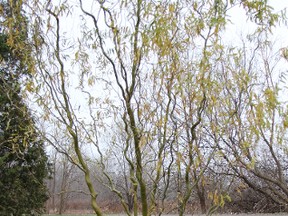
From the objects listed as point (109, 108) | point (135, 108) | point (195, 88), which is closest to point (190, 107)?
point (195, 88)

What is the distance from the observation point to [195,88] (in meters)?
1.97

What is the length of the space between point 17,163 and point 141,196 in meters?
9.69

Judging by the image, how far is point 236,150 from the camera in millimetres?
2213

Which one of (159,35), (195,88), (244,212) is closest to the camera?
(159,35)

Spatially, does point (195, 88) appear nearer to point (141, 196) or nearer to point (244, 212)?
point (141, 196)

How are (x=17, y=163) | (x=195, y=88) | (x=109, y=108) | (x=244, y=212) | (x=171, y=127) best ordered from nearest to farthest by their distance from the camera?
(x=195, y=88) → (x=171, y=127) → (x=109, y=108) → (x=17, y=163) → (x=244, y=212)

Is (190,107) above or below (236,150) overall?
above

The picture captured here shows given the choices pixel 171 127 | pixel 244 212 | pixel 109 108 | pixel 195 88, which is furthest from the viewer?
pixel 244 212

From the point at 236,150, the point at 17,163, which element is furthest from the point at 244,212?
the point at 236,150

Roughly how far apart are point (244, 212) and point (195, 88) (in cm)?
1091

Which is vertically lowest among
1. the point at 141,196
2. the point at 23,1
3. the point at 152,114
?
the point at 141,196

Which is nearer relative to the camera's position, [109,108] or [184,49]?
[184,49]

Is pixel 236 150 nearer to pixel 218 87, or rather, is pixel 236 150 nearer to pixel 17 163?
pixel 218 87

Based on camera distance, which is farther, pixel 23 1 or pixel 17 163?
pixel 17 163
